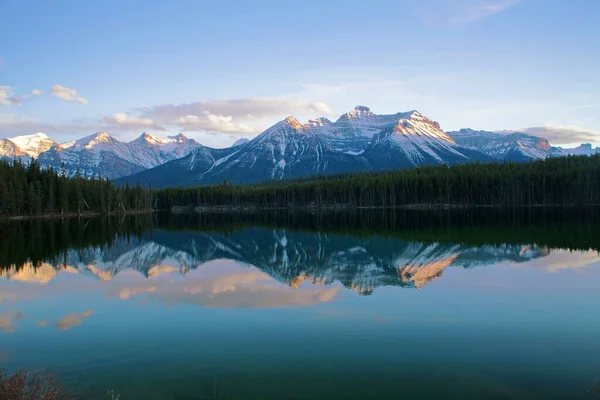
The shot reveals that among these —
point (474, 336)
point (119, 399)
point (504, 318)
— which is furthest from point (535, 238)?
point (119, 399)

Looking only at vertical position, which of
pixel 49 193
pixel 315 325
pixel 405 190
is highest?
pixel 49 193

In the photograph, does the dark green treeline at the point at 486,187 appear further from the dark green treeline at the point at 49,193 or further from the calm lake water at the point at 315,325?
the calm lake water at the point at 315,325

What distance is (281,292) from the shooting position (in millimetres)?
29203

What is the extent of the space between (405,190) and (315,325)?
153321 mm

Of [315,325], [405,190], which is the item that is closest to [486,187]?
[405,190]

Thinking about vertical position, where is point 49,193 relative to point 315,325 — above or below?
above

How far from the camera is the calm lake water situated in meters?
14.9

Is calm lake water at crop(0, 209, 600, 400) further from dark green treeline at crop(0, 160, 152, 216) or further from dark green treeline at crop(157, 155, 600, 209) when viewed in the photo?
dark green treeline at crop(157, 155, 600, 209)

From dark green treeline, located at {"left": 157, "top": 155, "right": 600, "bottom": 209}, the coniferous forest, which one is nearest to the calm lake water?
the coniferous forest

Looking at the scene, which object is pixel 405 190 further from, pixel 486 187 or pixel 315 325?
pixel 315 325

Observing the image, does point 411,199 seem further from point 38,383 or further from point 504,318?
point 38,383

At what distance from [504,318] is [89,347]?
17632 mm

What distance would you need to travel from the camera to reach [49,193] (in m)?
128

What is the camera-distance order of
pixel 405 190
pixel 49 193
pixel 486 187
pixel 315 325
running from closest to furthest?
pixel 315 325 → pixel 49 193 → pixel 486 187 → pixel 405 190
